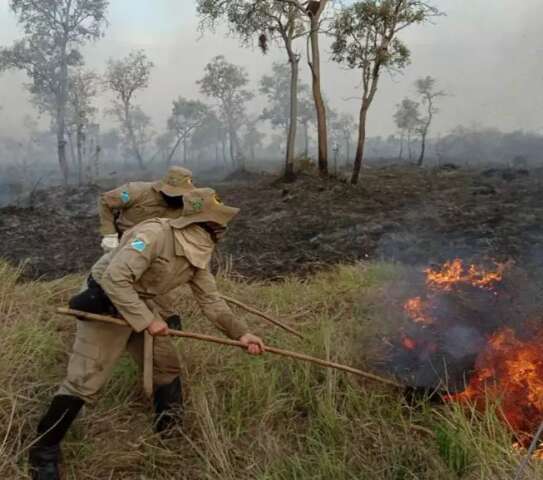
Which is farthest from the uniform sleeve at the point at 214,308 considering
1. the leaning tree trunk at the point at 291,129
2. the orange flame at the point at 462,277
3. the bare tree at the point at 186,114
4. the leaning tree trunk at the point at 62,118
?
the bare tree at the point at 186,114

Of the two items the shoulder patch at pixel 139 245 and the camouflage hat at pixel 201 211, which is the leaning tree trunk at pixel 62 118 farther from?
the shoulder patch at pixel 139 245

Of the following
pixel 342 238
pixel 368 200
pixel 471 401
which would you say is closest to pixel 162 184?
pixel 471 401

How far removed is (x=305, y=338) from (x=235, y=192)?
11887 millimetres

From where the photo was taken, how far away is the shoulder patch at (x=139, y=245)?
2.80 metres

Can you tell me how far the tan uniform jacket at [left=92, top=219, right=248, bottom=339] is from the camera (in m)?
2.80

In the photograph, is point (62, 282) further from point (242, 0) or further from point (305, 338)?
point (242, 0)

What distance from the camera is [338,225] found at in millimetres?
9922

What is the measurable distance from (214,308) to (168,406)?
0.69 m

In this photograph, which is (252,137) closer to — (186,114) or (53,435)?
(186,114)

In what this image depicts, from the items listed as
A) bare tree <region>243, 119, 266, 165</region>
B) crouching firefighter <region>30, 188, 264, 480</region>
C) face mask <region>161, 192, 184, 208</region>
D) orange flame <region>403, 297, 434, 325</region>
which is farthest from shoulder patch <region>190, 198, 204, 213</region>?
bare tree <region>243, 119, 266, 165</region>

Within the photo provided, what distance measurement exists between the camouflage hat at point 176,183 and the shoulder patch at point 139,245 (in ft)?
4.53

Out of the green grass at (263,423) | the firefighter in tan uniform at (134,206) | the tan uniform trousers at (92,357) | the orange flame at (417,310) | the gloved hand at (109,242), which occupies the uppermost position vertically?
the firefighter in tan uniform at (134,206)

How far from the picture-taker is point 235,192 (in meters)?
Result: 15.7

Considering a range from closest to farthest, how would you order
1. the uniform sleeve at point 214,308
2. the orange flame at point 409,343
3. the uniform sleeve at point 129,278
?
the uniform sleeve at point 129,278, the uniform sleeve at point 214,308, the orange flame at point 409,343
